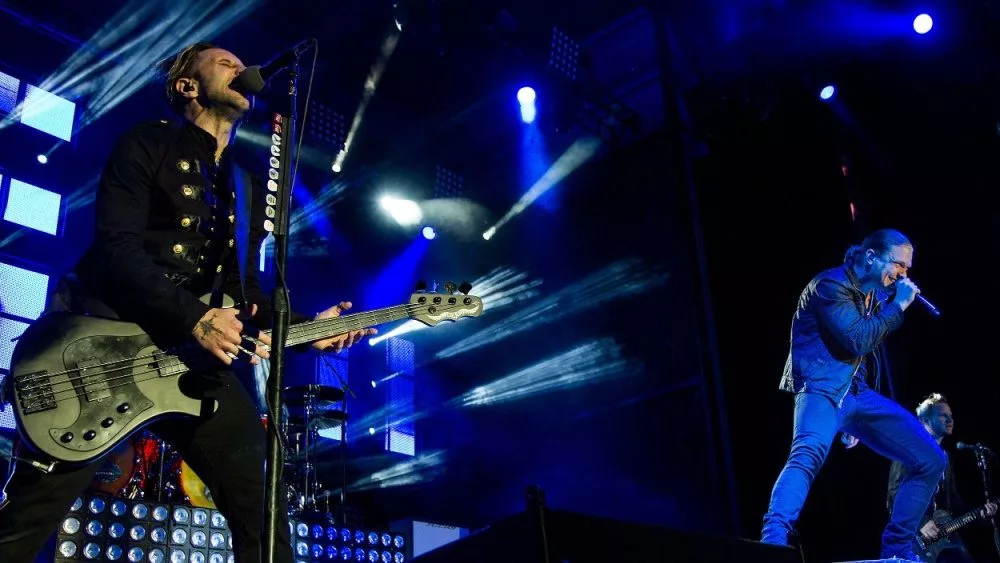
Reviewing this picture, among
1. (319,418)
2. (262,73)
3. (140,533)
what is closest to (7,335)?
(319,418)

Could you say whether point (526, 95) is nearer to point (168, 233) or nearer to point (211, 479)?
point (168, 233)

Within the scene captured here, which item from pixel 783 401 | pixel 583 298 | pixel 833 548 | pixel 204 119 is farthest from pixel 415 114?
pixel 204 119

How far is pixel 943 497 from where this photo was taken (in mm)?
7312

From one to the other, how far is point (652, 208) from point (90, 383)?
8073 mm

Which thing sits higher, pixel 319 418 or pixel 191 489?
pixel 319 418

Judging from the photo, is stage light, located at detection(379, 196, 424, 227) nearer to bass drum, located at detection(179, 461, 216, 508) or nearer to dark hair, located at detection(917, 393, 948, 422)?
bass drum, located at detection(179, 461, 216, 508)

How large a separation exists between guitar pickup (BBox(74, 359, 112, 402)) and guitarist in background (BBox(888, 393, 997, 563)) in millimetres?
5508

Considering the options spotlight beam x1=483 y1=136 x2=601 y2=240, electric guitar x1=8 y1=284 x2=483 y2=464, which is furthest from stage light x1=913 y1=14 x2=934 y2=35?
electric guitar x1=8 y1=284 x2=483 y2=464

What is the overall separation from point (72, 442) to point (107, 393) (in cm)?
17

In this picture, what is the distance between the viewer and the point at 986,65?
27.4 ft

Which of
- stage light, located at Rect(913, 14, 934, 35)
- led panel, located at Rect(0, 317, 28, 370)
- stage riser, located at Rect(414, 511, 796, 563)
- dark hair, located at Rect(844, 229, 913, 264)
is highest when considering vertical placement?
stage light, located at Rect(913, 14, 934, 35)

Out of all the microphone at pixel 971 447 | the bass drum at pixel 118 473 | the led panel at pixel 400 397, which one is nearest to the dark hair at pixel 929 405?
the microphone at pixel 971 447

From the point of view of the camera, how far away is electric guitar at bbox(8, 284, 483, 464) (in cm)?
252

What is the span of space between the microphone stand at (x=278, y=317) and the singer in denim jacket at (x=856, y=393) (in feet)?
10.1
